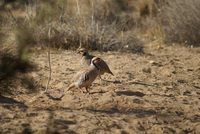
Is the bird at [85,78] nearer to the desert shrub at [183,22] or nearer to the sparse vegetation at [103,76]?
the sparse vegetation at [103,76]

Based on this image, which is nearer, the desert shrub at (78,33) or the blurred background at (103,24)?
the blurred background at (103,24)

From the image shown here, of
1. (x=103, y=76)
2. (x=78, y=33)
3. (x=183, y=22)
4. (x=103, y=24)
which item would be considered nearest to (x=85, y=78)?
(x=103, y=76)

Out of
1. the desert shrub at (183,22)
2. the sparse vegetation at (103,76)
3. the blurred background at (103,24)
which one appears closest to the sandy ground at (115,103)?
the sparse vegetation at (103,76)

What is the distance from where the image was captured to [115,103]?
8477mm

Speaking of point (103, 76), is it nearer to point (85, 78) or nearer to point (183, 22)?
point (85, 78)

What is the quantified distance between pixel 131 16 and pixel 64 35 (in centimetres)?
550

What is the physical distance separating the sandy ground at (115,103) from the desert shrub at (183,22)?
3700mm

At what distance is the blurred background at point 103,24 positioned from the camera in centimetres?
1116

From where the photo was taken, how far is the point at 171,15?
619 inches

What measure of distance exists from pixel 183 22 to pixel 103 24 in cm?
241

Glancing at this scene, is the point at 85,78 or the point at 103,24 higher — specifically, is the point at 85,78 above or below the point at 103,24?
below

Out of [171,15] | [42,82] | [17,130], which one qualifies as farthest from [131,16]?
[17,130]

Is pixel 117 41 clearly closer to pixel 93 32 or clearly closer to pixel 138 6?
pixel 93 32

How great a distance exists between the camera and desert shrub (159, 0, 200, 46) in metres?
15.2
